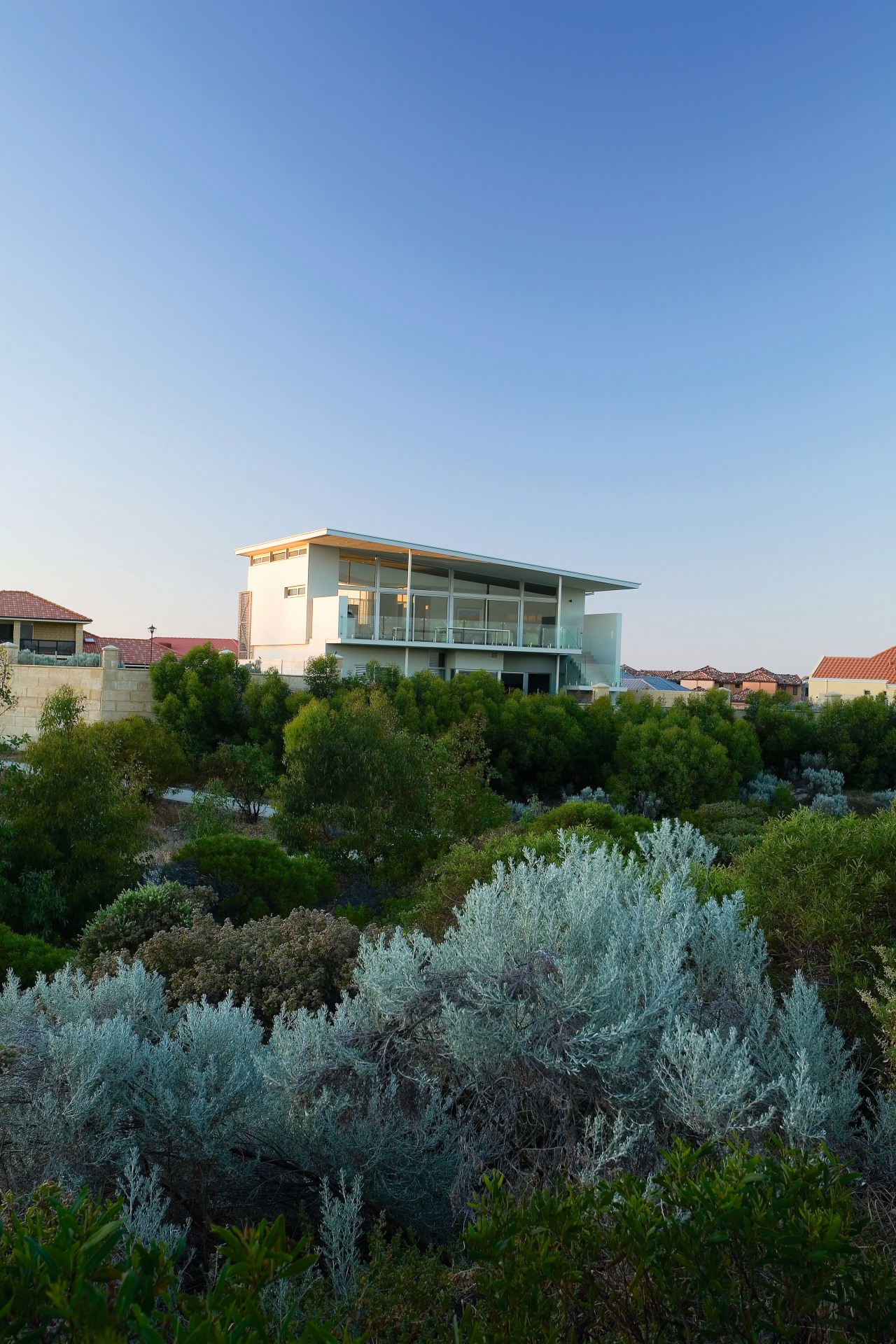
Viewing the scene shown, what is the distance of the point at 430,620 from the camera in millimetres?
28062

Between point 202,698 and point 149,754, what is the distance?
3758 millimetres

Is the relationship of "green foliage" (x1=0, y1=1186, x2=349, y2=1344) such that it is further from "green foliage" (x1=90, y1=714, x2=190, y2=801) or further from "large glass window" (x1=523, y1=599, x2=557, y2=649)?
"large glass window" (x1=523, y1=599, x2=557, y2=649)

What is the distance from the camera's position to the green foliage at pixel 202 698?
1877cm

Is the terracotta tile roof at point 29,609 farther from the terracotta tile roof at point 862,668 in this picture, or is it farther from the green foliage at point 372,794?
the terracotta tile roof at point 862,668

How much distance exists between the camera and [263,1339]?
3.96 feet

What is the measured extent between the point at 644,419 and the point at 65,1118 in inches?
758

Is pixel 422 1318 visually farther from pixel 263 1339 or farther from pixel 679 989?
pixel 679 989

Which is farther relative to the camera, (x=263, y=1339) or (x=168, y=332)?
(x=168, y=332)

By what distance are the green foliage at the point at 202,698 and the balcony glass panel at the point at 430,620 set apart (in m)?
8.24

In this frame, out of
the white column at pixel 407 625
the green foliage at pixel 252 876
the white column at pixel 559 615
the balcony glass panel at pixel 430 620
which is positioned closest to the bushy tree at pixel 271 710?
the white column at pixel 407 625

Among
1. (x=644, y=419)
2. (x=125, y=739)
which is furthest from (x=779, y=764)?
(x=125, y=739)

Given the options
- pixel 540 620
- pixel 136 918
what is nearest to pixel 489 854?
pixel 136 918

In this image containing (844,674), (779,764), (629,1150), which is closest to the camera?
(629,1150)

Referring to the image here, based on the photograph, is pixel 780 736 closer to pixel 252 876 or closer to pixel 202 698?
pixel 202 698
